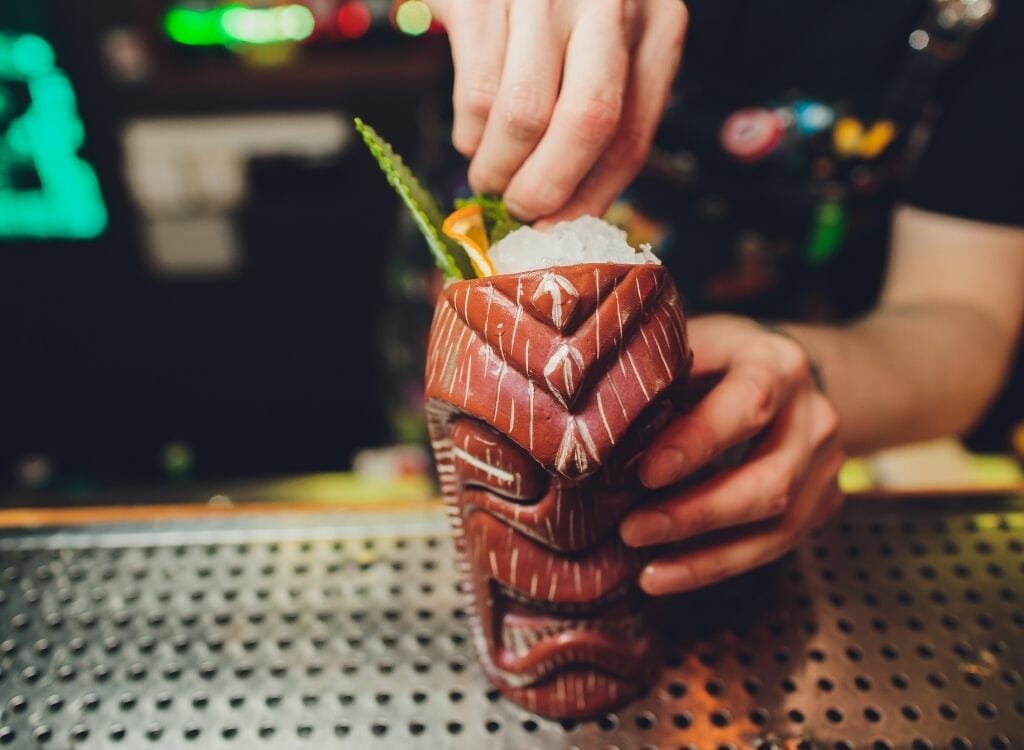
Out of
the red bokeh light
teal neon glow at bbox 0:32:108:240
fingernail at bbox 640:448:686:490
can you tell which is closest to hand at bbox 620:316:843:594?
fingernail at bbox 640:448:686:490

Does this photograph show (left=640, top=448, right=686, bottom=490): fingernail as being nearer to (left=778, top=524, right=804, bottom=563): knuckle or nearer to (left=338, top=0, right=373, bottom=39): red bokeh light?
(left=778, top=524, right=804, bottom=563): knuckle

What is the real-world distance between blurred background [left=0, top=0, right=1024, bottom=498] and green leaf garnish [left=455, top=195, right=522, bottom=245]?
1.41 m

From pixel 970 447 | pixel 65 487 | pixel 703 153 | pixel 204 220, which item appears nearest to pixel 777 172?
pixel 703 153

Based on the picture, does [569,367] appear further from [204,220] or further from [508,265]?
[204,220]

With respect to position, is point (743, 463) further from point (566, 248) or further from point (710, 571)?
point (566, 248)

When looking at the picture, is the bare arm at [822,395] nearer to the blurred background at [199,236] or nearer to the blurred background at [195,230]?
the blurred background at [199,236]

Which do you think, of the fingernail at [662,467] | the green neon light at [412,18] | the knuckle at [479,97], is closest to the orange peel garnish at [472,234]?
the knuckle at [479,97]

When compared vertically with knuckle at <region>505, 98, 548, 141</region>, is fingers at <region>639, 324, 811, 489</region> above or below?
below

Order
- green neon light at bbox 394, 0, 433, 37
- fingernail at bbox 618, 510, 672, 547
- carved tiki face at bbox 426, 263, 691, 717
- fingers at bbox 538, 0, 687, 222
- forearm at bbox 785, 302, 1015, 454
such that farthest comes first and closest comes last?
green neon light at bbox 394, 0, 433, 37 < forearm at bbox 785, 302, 1015, 454 < fingers at bbox 538, 0, 687, 222 < fingernail at bbox 618, 510, 672, 547 < carved tiki face at bbox 426, 263, 691, 717

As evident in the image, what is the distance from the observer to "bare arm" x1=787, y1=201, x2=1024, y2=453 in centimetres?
142

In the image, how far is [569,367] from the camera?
699mm

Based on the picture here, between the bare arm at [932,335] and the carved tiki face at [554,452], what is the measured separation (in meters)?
0.72

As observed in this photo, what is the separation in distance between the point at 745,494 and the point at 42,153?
3210mm

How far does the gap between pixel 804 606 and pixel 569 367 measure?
679 millimetres
